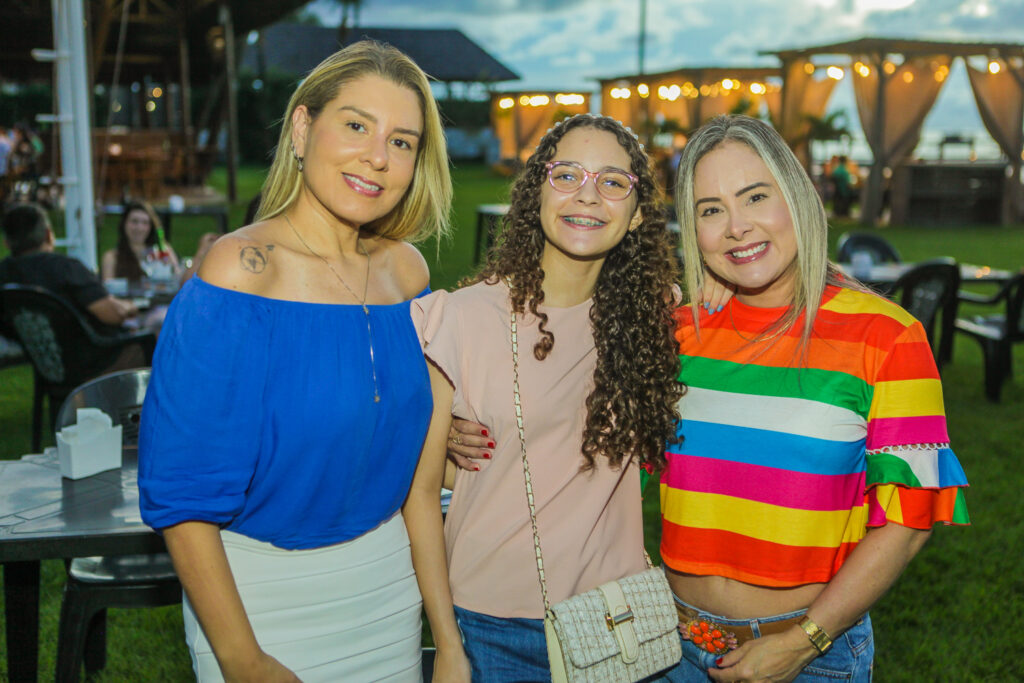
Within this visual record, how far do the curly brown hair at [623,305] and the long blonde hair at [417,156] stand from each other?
0.63ft

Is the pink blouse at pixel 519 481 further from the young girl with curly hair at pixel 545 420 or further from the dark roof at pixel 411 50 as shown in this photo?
the dark roof at pixel 411 50

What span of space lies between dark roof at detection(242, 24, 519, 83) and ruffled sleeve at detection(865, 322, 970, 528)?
36.5m

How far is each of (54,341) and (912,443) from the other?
5.03 m

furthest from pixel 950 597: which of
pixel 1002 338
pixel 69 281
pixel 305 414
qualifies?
pixel 69 281

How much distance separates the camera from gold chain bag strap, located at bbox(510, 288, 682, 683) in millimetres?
1691

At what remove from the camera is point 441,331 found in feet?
5.83

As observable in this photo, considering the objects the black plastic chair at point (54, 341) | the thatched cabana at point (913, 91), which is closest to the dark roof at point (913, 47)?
the thatched cabana at point (913, 91)

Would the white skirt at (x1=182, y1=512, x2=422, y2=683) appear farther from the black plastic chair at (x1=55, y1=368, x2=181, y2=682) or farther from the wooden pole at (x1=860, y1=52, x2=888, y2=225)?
the wooden pole at (x1=860, y1=52, x2=888, y2=225)

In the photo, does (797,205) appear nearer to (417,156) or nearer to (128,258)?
(417,156)

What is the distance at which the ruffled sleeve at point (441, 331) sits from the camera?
5.79 feet

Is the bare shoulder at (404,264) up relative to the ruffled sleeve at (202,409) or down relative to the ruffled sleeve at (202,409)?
up

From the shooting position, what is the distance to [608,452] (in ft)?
5.94

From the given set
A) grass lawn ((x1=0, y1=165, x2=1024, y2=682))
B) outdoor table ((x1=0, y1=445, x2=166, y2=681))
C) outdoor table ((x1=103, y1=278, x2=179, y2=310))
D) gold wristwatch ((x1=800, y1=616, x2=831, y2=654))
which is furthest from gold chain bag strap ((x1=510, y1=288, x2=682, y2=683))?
outdoor table ((x1=103, y1=278, x2=179, y2=310))

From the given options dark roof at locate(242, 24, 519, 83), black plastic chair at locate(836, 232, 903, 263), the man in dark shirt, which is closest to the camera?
the man in dark shirt
